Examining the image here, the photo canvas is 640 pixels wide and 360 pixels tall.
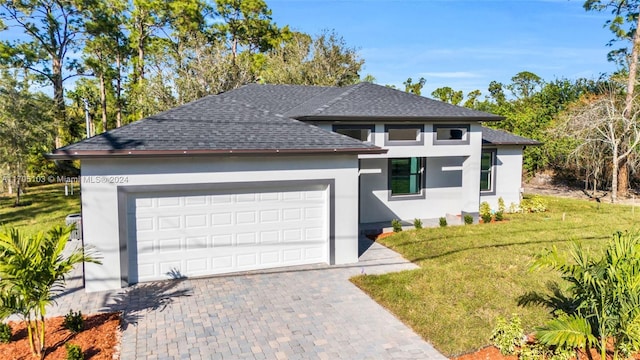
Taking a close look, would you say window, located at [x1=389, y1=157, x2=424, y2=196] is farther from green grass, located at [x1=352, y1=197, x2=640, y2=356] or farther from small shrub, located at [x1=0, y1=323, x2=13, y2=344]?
small shrub, located at [x1=0, y1=323, x2=13, y2=344]

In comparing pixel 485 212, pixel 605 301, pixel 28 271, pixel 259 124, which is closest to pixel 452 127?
pixel 485 212

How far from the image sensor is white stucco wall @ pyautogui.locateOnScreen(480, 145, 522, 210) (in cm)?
1698

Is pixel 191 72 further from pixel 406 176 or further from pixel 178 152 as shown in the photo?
pixel 178 152

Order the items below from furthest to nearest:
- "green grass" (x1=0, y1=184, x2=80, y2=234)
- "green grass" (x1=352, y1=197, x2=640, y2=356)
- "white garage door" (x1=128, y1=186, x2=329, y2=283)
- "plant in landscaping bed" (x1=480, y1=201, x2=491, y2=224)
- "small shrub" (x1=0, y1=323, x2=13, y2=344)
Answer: "green grass" (x1=0, y1=184, x2=80, y2=234), "plant in landscaping bed" (x1=480, y1=201, x2=491, y2=224), "white garage door" (x1=128, y1=186, x2=329, y2=283), "green grass" (x1=352, y1=197, x2=640, y2=356), "small shrub" (x1=0, y1=323, x2=13, y2=344)

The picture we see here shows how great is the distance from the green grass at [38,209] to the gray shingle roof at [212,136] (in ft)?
24.9

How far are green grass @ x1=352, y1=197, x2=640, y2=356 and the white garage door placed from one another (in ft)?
7.00

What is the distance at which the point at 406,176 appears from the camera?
→ 50.1ft

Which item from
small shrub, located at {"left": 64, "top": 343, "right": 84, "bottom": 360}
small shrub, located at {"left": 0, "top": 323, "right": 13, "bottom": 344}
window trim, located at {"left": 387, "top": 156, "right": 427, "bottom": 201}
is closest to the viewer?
small shrub, located at {"left": 64, "top": 343, "right": 84, "bottom": 360}

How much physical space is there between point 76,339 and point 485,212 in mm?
13585

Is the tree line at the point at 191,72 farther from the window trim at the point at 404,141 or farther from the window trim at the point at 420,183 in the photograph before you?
the window trim at the point at 404,141

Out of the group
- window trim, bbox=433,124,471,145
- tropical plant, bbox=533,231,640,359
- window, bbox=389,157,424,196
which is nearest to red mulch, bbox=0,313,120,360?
tropical plant, bbox=533,231,640,359

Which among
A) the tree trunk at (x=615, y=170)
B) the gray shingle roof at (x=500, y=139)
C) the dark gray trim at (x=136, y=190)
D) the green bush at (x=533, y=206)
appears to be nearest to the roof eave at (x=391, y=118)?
the gray shingle roof at (x=500, y=139)

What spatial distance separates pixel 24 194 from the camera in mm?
23297

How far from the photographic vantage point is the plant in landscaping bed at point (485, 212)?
1493cm
